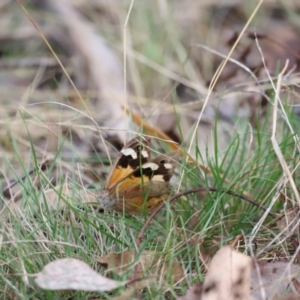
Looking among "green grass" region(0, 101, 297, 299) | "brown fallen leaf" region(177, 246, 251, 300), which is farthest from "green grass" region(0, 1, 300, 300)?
"brown fallen leaf" region(177, 246, 251, 300)

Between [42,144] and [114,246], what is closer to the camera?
[114,246]

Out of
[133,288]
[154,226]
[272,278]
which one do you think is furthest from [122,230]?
[272,278]

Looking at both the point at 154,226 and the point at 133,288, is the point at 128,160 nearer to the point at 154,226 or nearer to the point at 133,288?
the point at 154,226

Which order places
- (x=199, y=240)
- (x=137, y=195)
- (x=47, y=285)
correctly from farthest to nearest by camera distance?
(x=137, y=195), (x=199, y=240), (x=47, y=285)

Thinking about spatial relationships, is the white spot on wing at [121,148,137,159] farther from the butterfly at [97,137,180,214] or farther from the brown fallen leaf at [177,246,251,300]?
the brown fallen leaf at [177,246,251,300]

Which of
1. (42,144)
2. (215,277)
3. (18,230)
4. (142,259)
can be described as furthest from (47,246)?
(42,144)

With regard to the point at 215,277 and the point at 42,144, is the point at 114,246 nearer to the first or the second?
the point at 215,277
